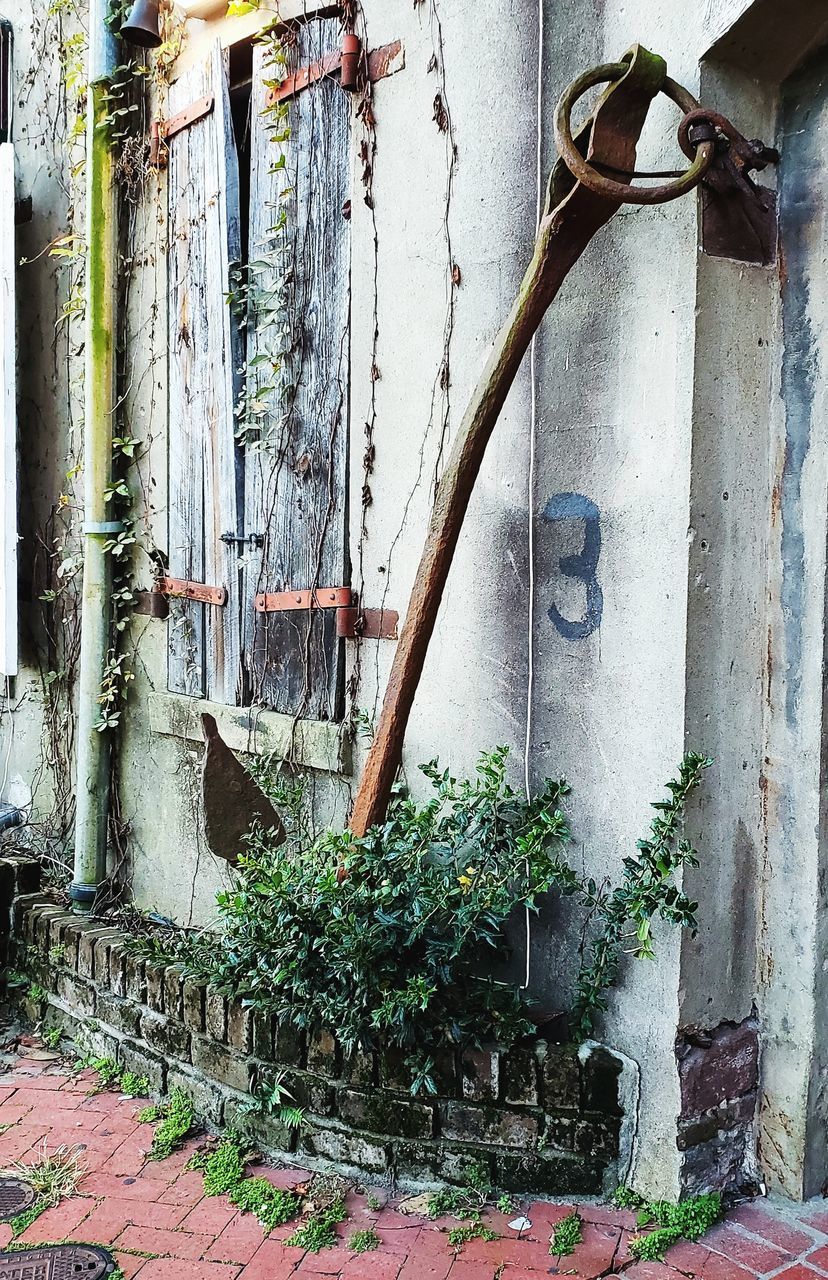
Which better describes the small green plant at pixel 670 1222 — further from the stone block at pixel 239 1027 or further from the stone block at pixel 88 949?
the stone block at pixel 88 949

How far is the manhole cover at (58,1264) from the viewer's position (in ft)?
8.01

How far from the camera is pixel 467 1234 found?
253cm

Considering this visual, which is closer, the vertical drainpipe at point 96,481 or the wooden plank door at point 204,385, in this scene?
the wooden plank door at point 204,385

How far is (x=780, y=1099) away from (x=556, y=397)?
78.1 inches

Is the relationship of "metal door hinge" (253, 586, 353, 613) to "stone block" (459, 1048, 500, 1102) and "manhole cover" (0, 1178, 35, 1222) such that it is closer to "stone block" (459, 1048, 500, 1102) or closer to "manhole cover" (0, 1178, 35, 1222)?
"stone block" (459, 1048, 500, 1102)

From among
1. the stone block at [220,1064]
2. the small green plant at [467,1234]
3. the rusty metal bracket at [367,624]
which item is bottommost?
the small green plant at [467,1234]

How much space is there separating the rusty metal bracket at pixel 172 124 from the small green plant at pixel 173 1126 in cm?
367

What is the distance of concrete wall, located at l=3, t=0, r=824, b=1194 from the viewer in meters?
2.49

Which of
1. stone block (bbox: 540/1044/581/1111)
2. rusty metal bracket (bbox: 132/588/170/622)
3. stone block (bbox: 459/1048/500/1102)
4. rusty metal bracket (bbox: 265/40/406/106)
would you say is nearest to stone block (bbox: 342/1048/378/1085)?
stone block (bbox: 459/1048/500/1102)

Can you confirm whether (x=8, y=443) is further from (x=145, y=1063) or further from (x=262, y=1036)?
(x=262, y=1036)

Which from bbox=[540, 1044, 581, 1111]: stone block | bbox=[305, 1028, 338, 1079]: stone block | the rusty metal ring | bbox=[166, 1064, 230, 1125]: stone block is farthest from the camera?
bbox=[166, 1064, 230, 1125]: stone block

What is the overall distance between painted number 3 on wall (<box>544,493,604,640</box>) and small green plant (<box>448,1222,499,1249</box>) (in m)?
1.54

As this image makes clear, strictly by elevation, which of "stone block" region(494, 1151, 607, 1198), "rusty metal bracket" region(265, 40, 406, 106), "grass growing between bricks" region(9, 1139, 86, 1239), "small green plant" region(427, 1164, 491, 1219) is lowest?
"grass growing between bricks" region(9, 1139, 86, 1239)

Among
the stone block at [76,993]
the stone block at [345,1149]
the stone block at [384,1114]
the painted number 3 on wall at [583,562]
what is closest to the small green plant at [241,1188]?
the stone block at [345,1149]
